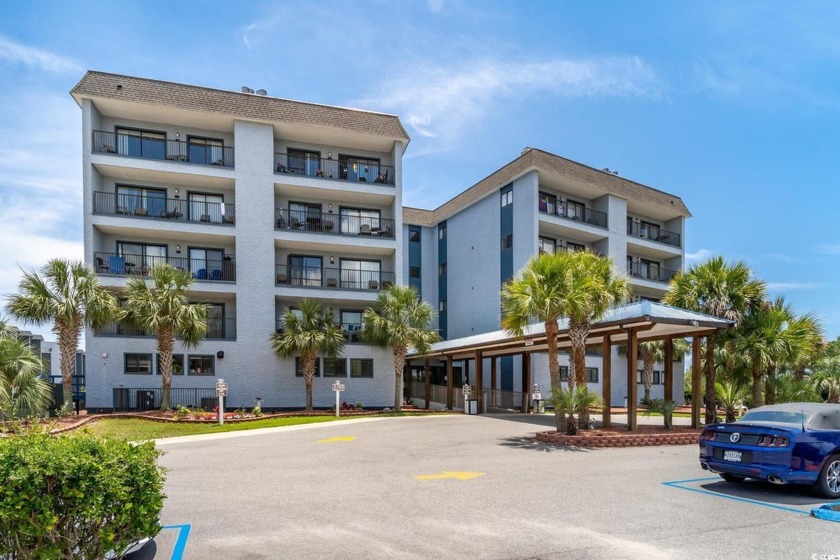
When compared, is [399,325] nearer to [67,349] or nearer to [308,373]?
[308,373]

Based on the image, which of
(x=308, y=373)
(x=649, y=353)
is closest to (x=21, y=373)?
(x=308, y=373)

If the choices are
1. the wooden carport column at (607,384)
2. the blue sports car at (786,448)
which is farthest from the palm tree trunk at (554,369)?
the blue sports car at (786,448)

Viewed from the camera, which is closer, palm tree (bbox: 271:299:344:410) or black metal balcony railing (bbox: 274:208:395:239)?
palm tree (bbox: 271:299:344:410)

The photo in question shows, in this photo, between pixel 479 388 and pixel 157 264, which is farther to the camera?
pixel 479 388

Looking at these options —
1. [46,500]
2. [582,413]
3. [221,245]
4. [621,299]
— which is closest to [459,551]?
[46,500]

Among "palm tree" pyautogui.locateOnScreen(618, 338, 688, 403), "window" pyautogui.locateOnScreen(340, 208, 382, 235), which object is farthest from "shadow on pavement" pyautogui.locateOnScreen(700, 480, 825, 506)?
"window" pyautogui.locateOnScreen(340, 208, 382, 235)

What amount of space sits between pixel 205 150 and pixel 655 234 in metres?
33.4

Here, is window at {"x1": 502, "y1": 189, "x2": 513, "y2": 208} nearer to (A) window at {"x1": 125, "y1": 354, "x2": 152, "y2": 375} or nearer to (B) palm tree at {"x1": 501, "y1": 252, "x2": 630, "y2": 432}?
(B) palm tree at {"x1": 501, "y1": 252, "x2": 630, "y2": 432}

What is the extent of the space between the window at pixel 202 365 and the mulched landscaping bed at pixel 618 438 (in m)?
17.8

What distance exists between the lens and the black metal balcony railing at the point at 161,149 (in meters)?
27.3

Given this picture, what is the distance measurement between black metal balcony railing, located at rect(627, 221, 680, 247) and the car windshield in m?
32.7

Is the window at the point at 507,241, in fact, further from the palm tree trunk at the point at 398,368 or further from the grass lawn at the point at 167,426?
the grass lawn at the point at 167,426

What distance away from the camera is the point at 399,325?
2677cm

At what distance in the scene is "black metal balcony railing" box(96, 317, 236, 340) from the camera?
86.1 feet
